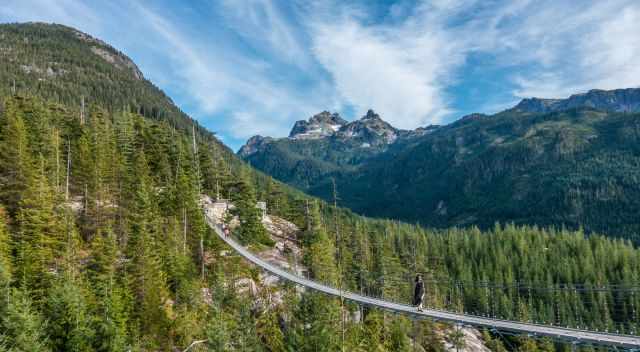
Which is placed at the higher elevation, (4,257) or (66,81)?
(66,81)

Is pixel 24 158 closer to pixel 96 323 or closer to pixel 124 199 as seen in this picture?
pixel 124 199

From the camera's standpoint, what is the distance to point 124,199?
45.2 metres

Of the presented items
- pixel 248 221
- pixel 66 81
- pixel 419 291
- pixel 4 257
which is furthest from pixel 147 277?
pixel 66 81

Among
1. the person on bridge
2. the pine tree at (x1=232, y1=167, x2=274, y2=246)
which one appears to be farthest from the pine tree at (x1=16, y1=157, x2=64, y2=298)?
the person on bridge

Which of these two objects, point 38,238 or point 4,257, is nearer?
point 4,257

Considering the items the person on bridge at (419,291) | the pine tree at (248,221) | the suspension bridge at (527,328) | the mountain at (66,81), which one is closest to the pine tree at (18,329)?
the suspension bridge at (527,328)

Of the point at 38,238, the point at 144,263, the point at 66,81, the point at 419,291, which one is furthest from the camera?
A: the point at 66,81

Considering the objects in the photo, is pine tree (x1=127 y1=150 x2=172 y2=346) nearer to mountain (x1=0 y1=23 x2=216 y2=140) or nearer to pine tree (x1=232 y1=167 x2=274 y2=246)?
pine tree (x1=232 y1=167 x2=274 y2=246)

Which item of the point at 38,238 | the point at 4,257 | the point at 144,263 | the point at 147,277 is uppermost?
the point at 38,238

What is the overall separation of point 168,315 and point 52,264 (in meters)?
11.4

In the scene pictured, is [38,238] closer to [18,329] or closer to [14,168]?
[14,168]

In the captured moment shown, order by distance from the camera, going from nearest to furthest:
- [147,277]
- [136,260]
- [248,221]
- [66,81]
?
[147,277] → [136,260] → [248,221] → [66,81]

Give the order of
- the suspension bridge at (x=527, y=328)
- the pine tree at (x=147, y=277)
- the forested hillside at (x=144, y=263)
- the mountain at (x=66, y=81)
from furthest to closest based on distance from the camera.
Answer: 1. the mountain at (x=66, y=81)
2. the pine tree at (x=147, y=277)
3. the forested hillside at (x=144, y=263)
4. the suspension bridge at (x=527, y=328)

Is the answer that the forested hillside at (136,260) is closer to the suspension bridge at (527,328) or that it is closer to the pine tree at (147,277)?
the pine tree at (147,277)
